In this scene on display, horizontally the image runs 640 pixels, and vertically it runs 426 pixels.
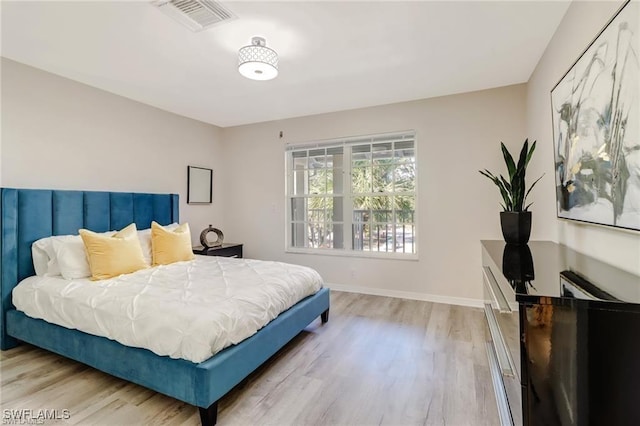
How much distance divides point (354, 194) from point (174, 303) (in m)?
2.77

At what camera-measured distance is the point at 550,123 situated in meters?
2.36

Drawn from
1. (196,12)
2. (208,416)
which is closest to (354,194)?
(196,12)

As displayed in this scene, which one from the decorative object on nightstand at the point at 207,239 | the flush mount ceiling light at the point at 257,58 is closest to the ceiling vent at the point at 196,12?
the flush mount ceiling light at the point at 257,58

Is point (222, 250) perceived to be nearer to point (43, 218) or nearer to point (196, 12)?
point (43, 218)

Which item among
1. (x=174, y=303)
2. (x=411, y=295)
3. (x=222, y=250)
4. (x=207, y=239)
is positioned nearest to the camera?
(x=174, y=303)

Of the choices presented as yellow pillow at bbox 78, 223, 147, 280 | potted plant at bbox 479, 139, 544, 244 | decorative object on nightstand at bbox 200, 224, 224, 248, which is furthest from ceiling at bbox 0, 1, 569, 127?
decorative object on nightstand at bbox 200, 224, 224, 248

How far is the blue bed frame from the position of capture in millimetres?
1661

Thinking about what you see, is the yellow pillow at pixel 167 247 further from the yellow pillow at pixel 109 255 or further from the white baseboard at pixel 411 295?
the white baseboard at pixel 411 295

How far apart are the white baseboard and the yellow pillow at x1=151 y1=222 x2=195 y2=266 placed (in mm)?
1971

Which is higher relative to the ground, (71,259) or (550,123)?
(550,123)

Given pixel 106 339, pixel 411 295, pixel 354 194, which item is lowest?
pixel 411 295

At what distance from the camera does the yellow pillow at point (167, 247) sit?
3.11 metres

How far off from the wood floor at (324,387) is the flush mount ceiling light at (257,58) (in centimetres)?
227

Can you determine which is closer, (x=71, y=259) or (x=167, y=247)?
(x=71, y=259)
